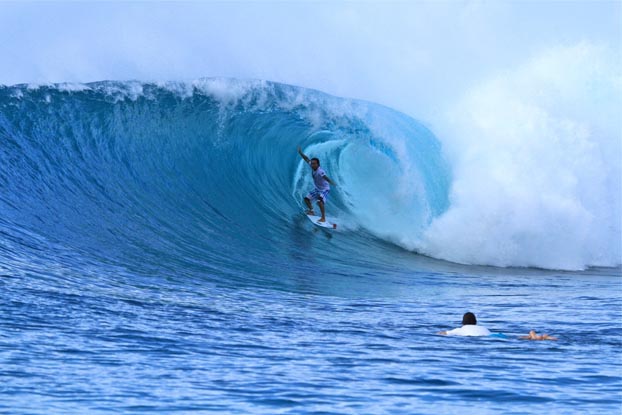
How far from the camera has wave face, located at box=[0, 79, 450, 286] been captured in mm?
12172

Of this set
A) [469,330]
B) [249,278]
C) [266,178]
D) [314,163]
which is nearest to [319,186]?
[314,163]

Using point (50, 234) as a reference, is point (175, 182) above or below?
above

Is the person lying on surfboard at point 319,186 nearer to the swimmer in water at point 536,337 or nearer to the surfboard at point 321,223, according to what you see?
the surfboard at point 321,223

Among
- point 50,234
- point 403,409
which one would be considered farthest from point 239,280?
point 403,409

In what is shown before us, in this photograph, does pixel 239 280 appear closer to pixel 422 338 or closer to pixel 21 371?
pixel 422 338

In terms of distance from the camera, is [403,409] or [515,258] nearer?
[403,409]

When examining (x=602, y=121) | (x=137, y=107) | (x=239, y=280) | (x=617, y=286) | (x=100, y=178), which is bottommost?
(x=239, y=280)

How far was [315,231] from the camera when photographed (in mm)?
14859

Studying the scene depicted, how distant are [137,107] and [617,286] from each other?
28.3 ft

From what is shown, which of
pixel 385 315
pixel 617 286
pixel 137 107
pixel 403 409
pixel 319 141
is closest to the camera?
pixel 403 409

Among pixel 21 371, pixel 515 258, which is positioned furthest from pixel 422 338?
pixel 515 258

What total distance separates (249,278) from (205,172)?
191 inches

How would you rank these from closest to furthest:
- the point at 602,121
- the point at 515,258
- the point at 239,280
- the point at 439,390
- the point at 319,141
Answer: the point at 439,390
the point at 239,280
the point at 515,258
the point at 319,141
the point at 602,121

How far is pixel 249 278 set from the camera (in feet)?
36.8
